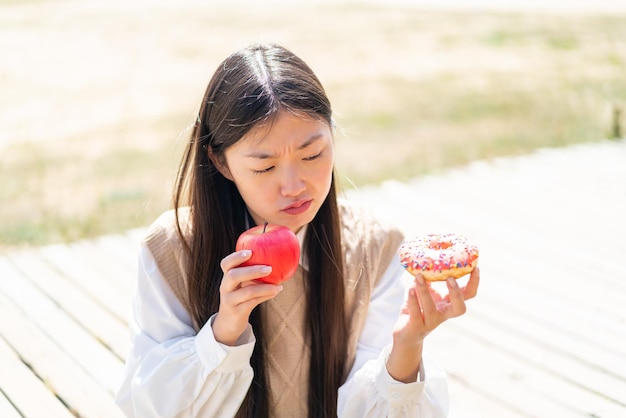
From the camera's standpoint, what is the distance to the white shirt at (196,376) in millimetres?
1956

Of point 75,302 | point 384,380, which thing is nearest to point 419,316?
point 384,380

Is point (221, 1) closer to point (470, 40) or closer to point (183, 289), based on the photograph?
point (470, 40)

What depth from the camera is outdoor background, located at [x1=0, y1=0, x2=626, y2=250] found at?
5.87 m

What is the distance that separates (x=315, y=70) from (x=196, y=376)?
8038 millimetres

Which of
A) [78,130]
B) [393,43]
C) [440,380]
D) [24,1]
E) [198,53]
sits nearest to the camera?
[440,380]

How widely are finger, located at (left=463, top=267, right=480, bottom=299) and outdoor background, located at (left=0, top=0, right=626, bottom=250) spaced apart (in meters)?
1.73

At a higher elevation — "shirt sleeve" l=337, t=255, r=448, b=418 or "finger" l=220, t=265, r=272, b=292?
"finger" l=220, t=265, r=272, b=292

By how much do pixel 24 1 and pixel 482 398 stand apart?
1312 centimetres

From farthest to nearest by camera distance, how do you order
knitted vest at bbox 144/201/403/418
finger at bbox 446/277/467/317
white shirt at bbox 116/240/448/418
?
1. knitted vest at bbox 144/201/403/418
2. white shirt at bbox 116/240/448/418
3. finger at bbox 446/277/467/317

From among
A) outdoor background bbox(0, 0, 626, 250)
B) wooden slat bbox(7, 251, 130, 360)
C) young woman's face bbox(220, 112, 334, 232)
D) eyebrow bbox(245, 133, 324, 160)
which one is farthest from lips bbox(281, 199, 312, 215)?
outdoor background bbox(0, 0, 626, 250)

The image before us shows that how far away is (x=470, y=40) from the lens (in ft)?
39.0

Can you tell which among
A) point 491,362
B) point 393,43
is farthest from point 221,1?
point 491,362

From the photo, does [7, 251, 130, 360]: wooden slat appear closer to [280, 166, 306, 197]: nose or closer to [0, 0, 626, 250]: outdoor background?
[0, 0, 626, 250]: outdoor background

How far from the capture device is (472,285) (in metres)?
1.81
